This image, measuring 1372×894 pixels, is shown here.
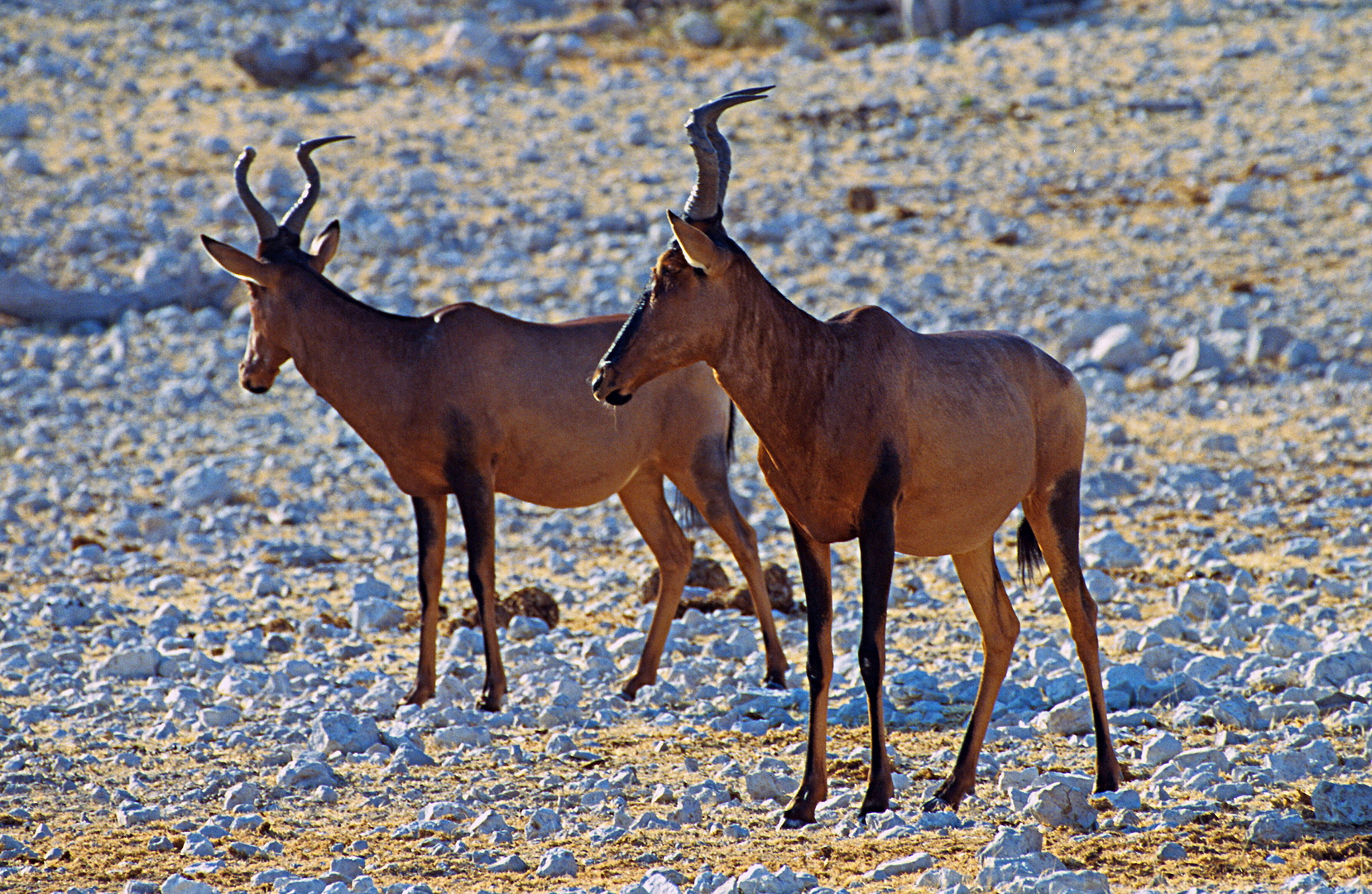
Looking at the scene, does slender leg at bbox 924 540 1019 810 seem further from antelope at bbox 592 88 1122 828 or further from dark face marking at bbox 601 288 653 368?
dark face marking at bbox 601 288 653 368

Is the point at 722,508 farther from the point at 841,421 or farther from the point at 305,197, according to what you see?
the point at 305,197

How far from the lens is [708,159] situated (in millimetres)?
6422

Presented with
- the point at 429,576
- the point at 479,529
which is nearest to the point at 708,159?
the point at 479,529

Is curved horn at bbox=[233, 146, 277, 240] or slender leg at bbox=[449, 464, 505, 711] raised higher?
curved horn at bbox=[233, 146, 277, 240]

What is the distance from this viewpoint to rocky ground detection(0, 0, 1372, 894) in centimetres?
635

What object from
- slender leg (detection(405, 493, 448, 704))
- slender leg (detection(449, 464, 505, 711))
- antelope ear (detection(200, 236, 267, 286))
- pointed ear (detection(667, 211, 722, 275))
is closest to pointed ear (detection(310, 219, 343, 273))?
antelope ear (detection(200, 236, 267, 286))

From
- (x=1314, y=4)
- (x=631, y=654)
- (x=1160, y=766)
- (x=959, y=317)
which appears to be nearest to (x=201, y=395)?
(x=959, y=317)

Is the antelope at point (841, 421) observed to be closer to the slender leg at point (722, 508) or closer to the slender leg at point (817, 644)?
the slender leg at point (817, 644)

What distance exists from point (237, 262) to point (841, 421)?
4.20m

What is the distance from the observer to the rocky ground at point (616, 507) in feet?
20.8

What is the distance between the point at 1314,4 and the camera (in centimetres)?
2605

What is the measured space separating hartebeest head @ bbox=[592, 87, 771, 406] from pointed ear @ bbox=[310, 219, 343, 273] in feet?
12.1

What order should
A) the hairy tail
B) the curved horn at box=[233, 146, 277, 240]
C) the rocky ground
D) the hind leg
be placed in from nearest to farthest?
the rocky ground < the hind leg < the hairy tail < the curved horn at box=[233, 146, 277, 240]

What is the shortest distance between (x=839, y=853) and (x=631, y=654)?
141 inches
